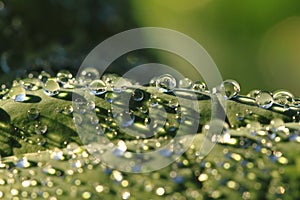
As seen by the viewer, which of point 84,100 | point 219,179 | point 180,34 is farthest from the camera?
point 180,34

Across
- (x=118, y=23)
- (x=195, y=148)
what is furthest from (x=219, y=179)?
(x=118, y=23)

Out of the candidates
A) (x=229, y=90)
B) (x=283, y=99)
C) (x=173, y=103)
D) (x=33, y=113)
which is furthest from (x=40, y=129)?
(x=283, y=99)

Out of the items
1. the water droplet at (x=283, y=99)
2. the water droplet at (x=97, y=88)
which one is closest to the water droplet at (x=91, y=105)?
the water droplet at (x=97, y=88)

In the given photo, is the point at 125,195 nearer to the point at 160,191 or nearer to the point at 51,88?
the point at 160,191

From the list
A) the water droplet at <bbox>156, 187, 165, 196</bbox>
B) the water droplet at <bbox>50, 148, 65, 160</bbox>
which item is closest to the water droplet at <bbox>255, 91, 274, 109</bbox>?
the water droplet at <bbox>156, 187, 165, 196</bbox>

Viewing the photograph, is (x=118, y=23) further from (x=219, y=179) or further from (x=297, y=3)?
(x=219, y=179)

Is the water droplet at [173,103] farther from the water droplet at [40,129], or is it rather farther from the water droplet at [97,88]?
the water droplet at [40,129]
